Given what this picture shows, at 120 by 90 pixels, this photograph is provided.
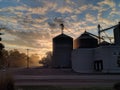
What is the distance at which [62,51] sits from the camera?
86.1 meters

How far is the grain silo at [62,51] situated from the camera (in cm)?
8538

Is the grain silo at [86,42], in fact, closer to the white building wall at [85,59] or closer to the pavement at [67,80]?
the white building wall at [85,59]

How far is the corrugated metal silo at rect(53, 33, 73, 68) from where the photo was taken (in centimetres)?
8538

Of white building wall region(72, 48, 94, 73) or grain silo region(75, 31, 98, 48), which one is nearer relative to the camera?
white building wall region(72, 48, 94, 73)

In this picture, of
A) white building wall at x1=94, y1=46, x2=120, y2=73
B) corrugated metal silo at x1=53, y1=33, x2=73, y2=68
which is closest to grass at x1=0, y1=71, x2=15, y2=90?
white building wall at x1=94, y1=46, x2=120, y2=73

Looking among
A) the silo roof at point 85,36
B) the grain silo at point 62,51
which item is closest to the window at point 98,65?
the silo roof at point 85,36

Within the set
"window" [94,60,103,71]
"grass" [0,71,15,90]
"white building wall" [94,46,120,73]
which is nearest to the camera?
"grass" [0,71,15,90]

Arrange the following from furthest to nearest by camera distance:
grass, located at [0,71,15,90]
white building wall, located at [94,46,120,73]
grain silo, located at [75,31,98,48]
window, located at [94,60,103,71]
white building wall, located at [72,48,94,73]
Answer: grain silo, located at [75,31,98,48]
white building wall, located at [72,48,94,73]
window, located at [94,60,103,71]
white building wall, located at [94,46,120,73]
grass, located at [0,71,15,90]

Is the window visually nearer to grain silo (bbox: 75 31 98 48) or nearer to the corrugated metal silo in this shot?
grain silo (bbox: 75 31 98 48)

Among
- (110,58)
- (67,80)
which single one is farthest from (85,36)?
(67,80)

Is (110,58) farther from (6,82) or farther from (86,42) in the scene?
(6,82)

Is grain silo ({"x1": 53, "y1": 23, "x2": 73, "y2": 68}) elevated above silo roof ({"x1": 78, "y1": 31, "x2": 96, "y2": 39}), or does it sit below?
below

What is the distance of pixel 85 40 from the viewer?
80.7m

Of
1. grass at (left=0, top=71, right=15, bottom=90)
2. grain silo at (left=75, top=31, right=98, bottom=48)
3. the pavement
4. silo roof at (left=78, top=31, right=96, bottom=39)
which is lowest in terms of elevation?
the pavement
